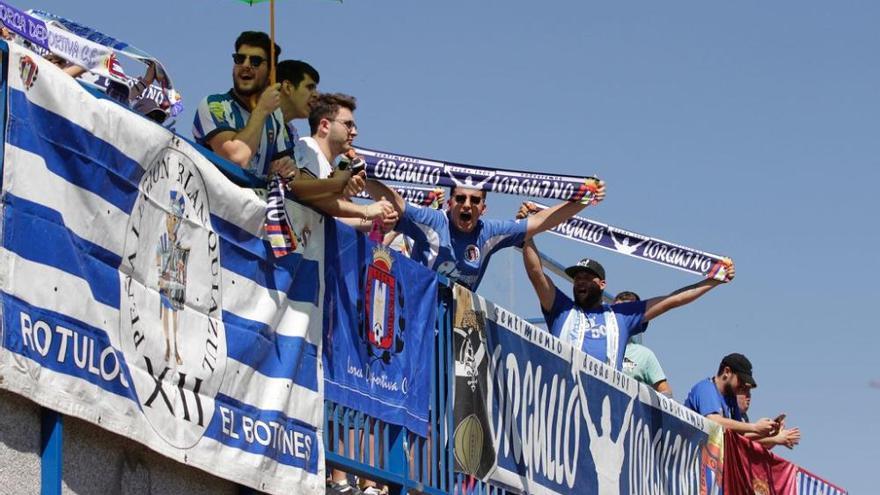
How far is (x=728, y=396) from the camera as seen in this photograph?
566 inches

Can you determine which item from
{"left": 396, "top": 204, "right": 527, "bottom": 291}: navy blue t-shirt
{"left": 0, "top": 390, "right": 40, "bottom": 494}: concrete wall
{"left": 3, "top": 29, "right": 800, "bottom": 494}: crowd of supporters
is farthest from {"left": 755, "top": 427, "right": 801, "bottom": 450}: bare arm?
{"left": 0, "top": 390, "right": 40, "bottom": 494}: concrete wall

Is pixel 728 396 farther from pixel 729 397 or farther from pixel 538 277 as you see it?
pixel 538 277

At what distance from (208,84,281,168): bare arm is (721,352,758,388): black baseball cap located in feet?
21.9

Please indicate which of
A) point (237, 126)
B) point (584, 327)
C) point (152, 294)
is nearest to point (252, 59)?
point (237, 126)

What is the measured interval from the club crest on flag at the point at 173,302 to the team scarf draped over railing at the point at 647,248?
21.2 feet

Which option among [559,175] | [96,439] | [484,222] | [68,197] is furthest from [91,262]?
[559,175]

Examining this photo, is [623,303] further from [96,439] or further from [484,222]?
[96,439]

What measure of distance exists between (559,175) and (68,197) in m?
5.16

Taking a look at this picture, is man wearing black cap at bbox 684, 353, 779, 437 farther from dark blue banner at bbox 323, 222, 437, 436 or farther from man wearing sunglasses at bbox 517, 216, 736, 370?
dark blue banner at bbox 323, 222, 437, 436

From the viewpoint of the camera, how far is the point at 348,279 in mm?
8766

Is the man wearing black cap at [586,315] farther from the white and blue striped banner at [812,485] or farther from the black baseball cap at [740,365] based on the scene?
the white and blue striped banner at [812,485]

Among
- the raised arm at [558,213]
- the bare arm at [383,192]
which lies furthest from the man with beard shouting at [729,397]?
the bare arm at [383,192]

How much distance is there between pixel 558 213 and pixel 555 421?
1.38 m

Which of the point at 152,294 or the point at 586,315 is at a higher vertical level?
the point at 586,315
